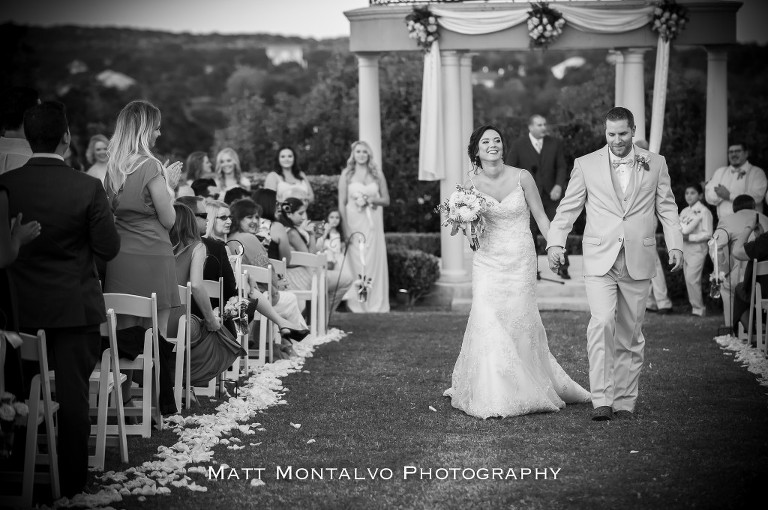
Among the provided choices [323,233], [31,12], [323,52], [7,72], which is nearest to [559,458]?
[323,233]

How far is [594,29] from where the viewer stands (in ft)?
50.4

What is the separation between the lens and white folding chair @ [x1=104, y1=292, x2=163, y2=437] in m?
6.46

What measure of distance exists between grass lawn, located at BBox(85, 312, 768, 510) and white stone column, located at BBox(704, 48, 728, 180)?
640cm

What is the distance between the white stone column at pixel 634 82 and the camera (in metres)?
15.6

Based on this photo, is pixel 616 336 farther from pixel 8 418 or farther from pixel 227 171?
pixel 227 171

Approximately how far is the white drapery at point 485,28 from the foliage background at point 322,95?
314 cm

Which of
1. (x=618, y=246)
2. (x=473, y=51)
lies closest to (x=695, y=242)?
(x=473, y=51)

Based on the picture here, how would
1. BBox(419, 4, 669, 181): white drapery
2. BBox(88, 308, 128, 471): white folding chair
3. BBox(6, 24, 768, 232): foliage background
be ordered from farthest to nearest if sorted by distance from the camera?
BBox(6, 24, 768, 232): foliage background < BBox(419, 4, 669, 181): white drapery < BBox(88, 308, 128, 471): white folding chair

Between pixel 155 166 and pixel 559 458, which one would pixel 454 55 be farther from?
pixel 559 458

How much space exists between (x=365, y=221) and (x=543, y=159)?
261cm

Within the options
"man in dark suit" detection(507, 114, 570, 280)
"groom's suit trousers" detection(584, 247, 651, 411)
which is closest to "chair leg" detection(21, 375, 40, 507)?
"groom's suit trousers" detection(584, 247, 651, 411)

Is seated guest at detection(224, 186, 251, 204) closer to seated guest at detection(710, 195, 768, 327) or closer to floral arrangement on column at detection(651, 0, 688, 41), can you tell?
seated guest at detection(710, 195, 768, 327)

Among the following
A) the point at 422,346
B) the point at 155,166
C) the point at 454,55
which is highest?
the point at 454,55

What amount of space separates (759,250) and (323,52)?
→ 137ft
